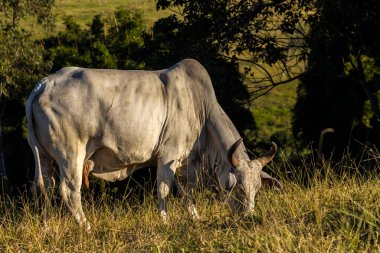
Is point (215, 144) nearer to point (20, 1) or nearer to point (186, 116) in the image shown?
point (186, 116)

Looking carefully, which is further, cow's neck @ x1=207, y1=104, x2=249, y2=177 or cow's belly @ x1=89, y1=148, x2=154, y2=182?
cow's neck @ x1=207, y1=104, x2=249, y2=177

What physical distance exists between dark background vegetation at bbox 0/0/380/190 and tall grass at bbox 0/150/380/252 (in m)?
1.52

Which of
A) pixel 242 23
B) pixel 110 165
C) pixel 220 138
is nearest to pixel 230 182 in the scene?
pixel 220 138

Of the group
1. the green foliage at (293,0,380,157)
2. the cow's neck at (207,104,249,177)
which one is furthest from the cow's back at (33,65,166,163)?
the green foliage at (293,0,380,157)

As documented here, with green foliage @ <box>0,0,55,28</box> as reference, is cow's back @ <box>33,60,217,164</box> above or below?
above

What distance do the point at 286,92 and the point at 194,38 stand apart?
40.3 meters

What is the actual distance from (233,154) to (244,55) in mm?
7639

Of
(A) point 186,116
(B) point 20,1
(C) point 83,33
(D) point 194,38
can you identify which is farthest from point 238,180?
(C) point 83,33

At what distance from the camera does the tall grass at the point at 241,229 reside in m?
6.10

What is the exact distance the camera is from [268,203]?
25.0ft

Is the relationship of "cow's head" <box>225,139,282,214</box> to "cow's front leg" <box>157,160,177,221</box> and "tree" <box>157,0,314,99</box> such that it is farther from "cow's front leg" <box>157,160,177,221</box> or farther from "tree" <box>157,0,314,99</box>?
"tree" <box>157,0,314,99</box>

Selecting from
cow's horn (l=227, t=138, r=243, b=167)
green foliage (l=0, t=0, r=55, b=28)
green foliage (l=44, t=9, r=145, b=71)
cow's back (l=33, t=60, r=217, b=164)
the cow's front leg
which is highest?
cow's back (l=33, t=60, r=217, b=164)

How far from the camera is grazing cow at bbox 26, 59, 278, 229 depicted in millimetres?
9273

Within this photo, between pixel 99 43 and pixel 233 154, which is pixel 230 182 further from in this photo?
pixel 99 43
